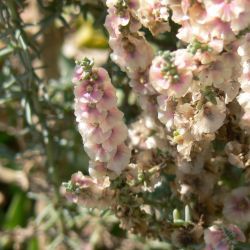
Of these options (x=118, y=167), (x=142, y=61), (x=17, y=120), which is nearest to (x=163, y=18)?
(x=142, y=61)

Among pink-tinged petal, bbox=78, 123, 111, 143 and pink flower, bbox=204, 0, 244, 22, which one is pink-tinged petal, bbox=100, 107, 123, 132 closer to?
pink-tinged petal, bbox=78, 123, 111, 143

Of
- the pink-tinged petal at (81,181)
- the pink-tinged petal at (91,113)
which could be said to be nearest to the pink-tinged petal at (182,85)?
the pink-tinged petal at (91,113)

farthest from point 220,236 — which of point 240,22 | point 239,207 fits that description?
point 240,22

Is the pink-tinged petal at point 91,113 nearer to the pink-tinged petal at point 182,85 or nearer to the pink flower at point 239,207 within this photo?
the pink-tinged petal at point 182,85

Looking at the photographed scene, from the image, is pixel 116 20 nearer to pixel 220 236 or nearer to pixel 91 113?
pixel 91 113

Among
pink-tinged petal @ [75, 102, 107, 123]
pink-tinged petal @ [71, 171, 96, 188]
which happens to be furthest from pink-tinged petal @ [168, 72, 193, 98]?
pink-tinged petal @ [71, 171, 96, 188]

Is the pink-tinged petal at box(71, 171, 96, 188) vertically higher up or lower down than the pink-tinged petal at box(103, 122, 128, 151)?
lower down

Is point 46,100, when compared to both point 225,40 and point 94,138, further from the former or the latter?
point 225,40

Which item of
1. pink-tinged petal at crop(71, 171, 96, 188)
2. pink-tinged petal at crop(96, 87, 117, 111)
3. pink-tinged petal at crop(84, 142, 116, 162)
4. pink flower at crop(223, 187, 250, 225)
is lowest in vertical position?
pink flower at crop(223, 187, 250, 225)
